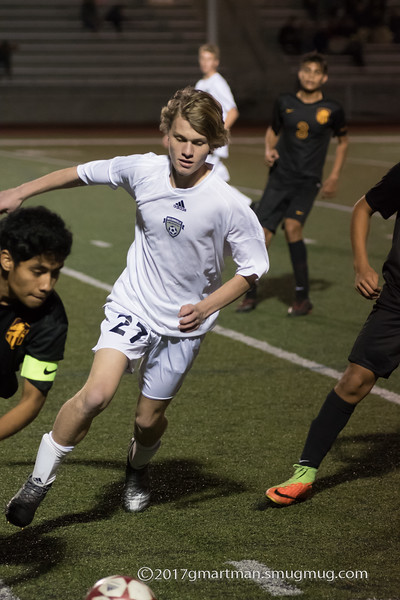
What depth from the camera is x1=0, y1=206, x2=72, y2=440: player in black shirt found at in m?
3.13

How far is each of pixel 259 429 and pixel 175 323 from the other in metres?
1.55

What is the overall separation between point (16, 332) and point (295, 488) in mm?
1600

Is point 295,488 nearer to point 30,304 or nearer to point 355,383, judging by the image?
point 355,383

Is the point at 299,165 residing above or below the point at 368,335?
below

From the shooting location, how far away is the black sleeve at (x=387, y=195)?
4.12m

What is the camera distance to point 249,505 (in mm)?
4238

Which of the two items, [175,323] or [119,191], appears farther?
[119,191]

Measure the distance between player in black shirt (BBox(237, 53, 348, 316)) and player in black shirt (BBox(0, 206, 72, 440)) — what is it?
15.9 ft

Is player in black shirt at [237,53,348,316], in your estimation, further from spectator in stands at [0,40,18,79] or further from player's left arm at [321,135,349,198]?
spectator in stands at [0,40,18,79]

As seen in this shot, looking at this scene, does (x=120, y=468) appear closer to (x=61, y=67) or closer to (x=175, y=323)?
(x=175, y=323)

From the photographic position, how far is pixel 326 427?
4.29 m

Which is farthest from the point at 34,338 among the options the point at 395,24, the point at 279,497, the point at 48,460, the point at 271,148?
the point at 395,24

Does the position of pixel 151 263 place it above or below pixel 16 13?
above

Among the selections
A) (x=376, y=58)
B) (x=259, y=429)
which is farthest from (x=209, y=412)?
(x=376, y=58)
